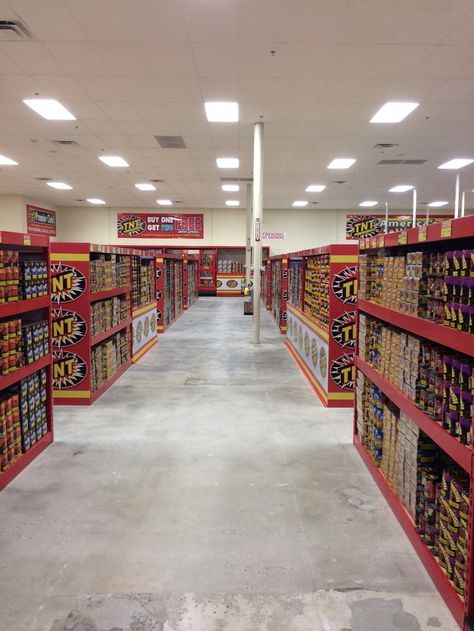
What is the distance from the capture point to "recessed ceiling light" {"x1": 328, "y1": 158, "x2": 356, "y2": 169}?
496 inches

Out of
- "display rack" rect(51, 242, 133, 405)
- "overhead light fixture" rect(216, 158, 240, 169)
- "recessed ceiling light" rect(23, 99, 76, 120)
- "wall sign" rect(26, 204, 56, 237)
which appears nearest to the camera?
"display rack" rect(51, 242, 133, 405)

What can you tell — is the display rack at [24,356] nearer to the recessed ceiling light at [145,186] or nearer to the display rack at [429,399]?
the display rack at [429,399]

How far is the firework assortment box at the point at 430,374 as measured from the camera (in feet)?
8.23

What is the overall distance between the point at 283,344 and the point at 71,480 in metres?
7.18

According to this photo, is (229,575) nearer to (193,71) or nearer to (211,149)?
(193,71)

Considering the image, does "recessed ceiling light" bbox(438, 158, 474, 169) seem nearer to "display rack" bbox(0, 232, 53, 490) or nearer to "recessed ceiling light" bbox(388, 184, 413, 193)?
"recessed ceiling light" bbox(388, 184, 413, 193)

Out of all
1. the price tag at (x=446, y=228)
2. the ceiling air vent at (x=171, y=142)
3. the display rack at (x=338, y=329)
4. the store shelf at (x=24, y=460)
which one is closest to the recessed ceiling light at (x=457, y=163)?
the ceiling air vent at (x=171, y=142)

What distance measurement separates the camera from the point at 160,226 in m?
23.2

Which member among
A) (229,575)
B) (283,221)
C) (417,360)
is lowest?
(229,575)

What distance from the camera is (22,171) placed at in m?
14.5

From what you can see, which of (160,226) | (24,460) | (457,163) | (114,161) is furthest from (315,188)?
(24,460)

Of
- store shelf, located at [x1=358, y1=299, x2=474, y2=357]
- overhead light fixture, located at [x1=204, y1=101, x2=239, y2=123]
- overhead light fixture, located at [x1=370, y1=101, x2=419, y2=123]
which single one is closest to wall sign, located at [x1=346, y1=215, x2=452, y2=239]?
overhead light fixture, located at [x1=370, y1=101, x2=419, y2=123]

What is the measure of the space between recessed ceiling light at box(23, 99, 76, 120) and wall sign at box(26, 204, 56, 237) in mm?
11605

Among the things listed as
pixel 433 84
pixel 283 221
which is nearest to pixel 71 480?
pixel 433 84
